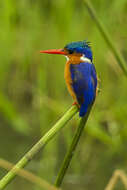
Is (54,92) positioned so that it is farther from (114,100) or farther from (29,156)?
(29,156)

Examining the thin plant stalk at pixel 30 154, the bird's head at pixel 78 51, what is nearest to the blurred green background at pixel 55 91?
the bird's head at pixel 78 51

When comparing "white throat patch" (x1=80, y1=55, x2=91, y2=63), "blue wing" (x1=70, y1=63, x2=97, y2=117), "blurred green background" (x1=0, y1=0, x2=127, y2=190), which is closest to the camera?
"blue wing" (x1=70, y1=63, x2=97, y2=117)

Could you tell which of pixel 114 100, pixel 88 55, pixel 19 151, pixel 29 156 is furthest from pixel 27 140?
pixel 29 156

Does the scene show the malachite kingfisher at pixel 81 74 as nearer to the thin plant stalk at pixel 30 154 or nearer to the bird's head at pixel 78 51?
the bird's head at pixel 78 51

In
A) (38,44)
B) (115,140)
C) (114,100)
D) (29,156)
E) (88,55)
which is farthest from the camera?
(38,44)

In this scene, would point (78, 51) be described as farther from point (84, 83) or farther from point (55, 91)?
point (55, 91)

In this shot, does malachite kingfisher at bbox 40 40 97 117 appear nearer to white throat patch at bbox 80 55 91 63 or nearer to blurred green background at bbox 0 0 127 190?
white throat patch at bbox 80 55 91 63

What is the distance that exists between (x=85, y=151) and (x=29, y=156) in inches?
99.1

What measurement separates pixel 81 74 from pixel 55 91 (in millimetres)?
2494

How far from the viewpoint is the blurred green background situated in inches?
156

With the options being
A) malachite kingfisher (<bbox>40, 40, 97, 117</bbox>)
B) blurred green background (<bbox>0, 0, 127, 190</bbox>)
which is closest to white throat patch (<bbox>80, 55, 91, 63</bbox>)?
malachite kingfisher (<bbox>40, 40, 97, 117</bbox>)

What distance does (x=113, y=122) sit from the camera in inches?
168

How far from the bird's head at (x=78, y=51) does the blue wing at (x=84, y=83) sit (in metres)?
0.05

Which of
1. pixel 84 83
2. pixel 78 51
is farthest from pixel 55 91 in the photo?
pixel 84 83
